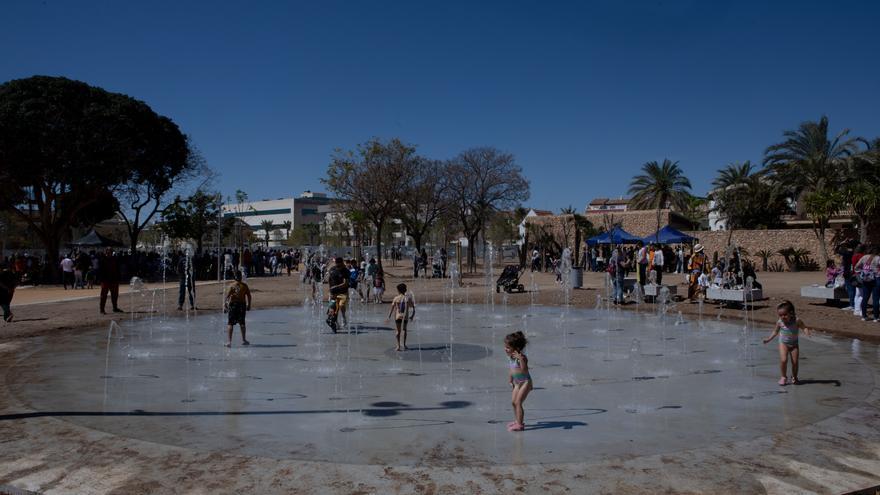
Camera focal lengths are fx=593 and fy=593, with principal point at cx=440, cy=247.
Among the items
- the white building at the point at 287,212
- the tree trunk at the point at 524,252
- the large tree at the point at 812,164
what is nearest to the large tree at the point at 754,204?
the large tree at the point at 812,164

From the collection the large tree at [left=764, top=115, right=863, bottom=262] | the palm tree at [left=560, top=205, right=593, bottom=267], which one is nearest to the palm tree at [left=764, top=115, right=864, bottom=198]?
the large tree at [left=764, top=115, right=863, bottom=262]

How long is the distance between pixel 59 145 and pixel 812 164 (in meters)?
43.0

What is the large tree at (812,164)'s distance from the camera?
113ft

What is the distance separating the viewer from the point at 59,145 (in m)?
32.2

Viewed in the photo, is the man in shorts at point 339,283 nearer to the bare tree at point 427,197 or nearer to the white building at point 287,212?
the bare tree at point 427,197

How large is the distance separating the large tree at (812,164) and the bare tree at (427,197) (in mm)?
22251

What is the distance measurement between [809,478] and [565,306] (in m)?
13.8

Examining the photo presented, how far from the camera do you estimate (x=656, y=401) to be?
23.8 ft

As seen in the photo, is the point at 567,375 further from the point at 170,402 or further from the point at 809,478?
the point at 170,402

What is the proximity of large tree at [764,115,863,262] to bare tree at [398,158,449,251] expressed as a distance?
73.0 ft

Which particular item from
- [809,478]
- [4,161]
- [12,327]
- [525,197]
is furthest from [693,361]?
[525,197]

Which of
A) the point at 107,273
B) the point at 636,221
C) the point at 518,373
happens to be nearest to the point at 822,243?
the point at 636,221

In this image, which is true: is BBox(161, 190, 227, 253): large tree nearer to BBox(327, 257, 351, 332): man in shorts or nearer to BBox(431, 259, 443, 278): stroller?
BBox(431, 259, 443, 278): stroller

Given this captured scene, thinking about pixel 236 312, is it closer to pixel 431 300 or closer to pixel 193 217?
pixel 431 300
